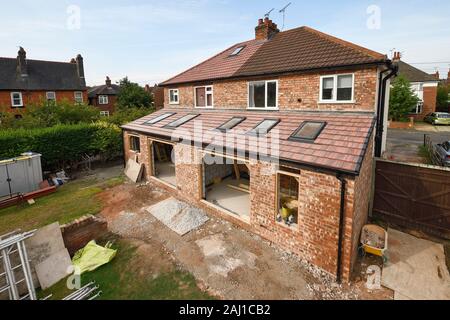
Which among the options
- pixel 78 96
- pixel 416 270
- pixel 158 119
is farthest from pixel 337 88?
pixel 78 96

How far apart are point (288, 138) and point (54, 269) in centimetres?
792

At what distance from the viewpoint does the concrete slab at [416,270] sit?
19.1ft

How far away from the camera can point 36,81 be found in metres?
29.7

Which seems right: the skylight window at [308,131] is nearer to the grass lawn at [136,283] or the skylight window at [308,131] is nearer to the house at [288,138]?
the house at [288,138]

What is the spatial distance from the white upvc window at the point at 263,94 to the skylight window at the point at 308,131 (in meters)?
2.48

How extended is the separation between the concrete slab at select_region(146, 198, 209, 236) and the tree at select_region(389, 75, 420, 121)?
30.5m

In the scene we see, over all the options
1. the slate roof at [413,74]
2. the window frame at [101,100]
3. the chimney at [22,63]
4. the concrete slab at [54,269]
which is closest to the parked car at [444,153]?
the concrete slab at [54,269]

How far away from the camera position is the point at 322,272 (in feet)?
21.5

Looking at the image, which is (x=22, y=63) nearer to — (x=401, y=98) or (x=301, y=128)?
(x=301, y=128)

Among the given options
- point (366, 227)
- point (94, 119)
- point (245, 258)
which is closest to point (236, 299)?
point (245, 258)

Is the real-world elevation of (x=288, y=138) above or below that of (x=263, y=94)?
below

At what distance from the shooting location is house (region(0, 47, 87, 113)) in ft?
90.7

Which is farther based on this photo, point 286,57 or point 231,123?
point 286,57
